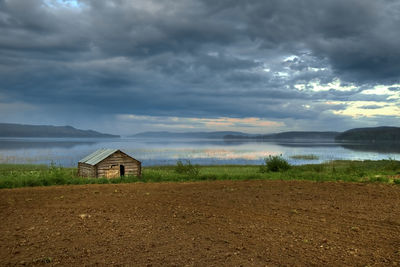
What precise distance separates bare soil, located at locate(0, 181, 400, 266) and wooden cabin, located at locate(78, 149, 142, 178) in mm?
11869

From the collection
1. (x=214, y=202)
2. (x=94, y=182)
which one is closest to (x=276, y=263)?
(x=214, y=202)

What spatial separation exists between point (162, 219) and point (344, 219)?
456 centimetres

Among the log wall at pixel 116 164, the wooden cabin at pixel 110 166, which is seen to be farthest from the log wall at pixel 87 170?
the log wall at pixel 116 164

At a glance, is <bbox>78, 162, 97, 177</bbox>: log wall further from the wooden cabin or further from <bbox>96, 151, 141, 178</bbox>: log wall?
<bbox>96, 151, 141, 178</bbox>: log wall

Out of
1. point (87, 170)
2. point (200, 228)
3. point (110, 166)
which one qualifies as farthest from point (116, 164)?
point (200, 228)

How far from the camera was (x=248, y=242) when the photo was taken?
20.0 ft

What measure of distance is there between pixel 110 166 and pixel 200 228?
18050 mm

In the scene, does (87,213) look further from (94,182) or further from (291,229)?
(94,182)

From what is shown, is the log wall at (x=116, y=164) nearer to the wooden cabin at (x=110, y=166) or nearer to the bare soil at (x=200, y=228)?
the wooden cabin at (x=110, y=166)

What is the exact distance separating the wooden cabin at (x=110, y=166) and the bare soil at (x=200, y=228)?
1187 centimetres

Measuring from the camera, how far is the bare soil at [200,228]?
5.41 metres

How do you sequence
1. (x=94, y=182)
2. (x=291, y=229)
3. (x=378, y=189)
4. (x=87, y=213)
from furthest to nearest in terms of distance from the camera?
(x=94, y=182) → (x=378, y=189) → (x=87, y=213) → (x=291, y=229)

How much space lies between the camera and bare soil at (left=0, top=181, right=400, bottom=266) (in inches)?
213

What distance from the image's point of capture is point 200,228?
700cm
